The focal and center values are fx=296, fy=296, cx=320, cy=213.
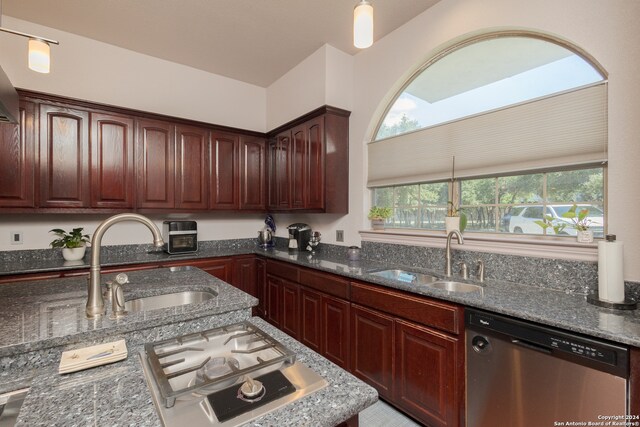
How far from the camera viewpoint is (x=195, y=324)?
1.23m

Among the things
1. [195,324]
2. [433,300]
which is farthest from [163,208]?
[433,300]

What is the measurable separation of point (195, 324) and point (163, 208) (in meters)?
2.25

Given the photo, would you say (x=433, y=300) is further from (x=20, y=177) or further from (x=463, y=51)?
(x=20, y=177)

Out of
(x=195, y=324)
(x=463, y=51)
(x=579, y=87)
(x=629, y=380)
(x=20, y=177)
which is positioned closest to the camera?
(x=629, y=380)

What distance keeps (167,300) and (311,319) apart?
1291 mm

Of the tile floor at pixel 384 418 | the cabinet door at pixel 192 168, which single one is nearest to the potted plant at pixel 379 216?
the tile floor at pixel 384 418

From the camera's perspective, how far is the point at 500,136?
2.01 metres

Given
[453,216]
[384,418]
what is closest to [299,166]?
[453,216]

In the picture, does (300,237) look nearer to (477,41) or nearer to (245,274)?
(245,274)

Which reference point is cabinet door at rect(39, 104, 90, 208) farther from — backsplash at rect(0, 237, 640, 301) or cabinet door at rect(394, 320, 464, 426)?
cabinet door at rect(394, 320, 464, 426)

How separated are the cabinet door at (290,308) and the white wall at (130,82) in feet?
7.55

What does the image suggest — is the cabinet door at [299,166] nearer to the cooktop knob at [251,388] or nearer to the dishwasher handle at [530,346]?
the dishwasher handle at [530,346]

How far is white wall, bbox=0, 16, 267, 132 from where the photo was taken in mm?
2721

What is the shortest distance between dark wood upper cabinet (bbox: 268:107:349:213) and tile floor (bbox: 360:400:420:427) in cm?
168
